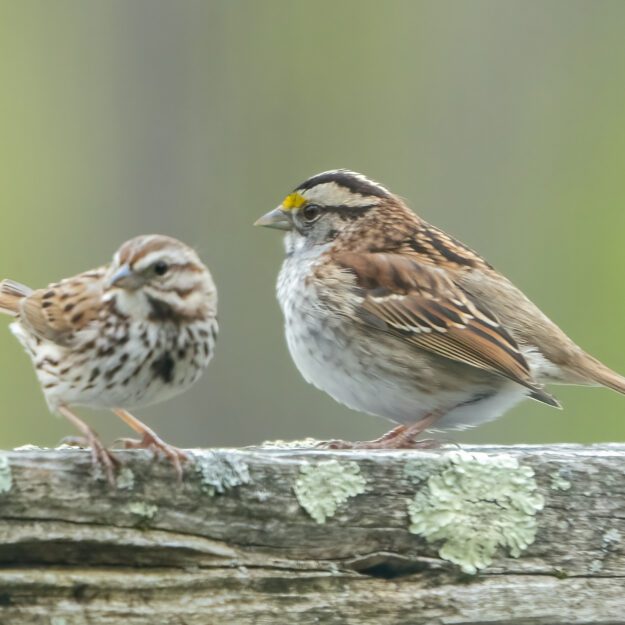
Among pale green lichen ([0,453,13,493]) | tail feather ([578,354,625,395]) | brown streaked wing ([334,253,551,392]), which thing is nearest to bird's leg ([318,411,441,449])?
brown streaked wing ([334,253,551,392])

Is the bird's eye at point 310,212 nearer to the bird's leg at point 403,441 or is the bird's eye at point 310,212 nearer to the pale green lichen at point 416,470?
the bird's leg at point 403,441

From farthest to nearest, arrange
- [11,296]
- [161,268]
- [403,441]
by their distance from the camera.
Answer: [403,441], [11,296], [161,268]

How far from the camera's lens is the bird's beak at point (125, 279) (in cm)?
411

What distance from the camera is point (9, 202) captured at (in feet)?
39.9

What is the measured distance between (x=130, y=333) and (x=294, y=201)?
6.62 feet

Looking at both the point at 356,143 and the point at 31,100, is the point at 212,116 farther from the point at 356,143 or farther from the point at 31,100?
the point at 31,100

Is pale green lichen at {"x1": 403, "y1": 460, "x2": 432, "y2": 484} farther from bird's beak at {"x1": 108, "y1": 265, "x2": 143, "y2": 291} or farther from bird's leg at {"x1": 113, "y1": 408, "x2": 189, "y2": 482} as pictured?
bird's beak at {"x1": 108, "y1": 265, "x2": 143, "y2": 291}

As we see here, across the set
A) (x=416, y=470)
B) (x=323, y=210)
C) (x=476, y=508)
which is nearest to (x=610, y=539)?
(x=476, y=508)

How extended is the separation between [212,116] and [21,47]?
3.06 m

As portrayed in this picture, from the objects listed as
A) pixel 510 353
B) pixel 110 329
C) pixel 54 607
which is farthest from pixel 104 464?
pixel 510 353

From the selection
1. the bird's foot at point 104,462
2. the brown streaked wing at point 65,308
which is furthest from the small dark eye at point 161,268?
the bird's foot at point 104,462

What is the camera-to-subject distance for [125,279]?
4.12 meters

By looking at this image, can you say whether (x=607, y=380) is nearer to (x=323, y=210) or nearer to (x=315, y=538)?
(x=323, y=210)

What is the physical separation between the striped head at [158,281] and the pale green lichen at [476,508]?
863mm
